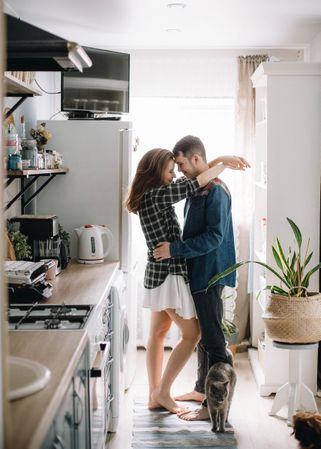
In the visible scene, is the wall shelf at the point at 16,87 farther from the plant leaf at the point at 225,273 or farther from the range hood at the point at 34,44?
the plant leaf at the point at 225,273

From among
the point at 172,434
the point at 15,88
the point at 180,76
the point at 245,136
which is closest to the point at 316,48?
the point at 245,136

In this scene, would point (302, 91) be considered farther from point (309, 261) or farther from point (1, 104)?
point (1, 104)

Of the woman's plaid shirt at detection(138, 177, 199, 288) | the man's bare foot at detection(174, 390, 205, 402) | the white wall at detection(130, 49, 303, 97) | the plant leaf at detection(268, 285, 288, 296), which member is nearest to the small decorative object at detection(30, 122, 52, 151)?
the woman's plaid shirt at detection(138, 177, 199, 288)

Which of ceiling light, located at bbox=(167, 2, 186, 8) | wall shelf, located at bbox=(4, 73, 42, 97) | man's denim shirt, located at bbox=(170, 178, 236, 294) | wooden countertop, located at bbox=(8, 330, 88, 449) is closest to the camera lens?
wooden countertop, located at bbox=(8, 330, 88, 449)

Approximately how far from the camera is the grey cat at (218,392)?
12.2ft

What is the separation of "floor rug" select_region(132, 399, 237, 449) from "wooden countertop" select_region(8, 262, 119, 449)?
2.72ft

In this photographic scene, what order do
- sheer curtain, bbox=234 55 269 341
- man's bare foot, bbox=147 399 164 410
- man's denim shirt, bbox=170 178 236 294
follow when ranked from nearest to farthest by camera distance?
man's denim shirt, bbox=170 178 236 294 → man's bare foot, bbox=147 399 164 410 → sheer curtain, bbox=234 55 269 341

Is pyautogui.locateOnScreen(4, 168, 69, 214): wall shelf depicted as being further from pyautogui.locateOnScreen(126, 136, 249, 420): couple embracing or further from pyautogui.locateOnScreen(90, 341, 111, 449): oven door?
pyautogui.locateOnScreen(90, 341, 111, 449): oven door

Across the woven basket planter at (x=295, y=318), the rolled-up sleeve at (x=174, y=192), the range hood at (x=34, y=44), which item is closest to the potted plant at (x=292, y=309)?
the woven basket planter at (x=295, y=318)

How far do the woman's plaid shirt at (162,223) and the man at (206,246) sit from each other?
7 cm

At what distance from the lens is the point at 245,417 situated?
3949 mm

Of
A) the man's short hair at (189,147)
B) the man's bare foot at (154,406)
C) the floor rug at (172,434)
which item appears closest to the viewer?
the floor rug at (172,434)

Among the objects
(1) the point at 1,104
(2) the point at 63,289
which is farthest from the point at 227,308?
(1) the point at 1,104

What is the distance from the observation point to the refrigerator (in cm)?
441
